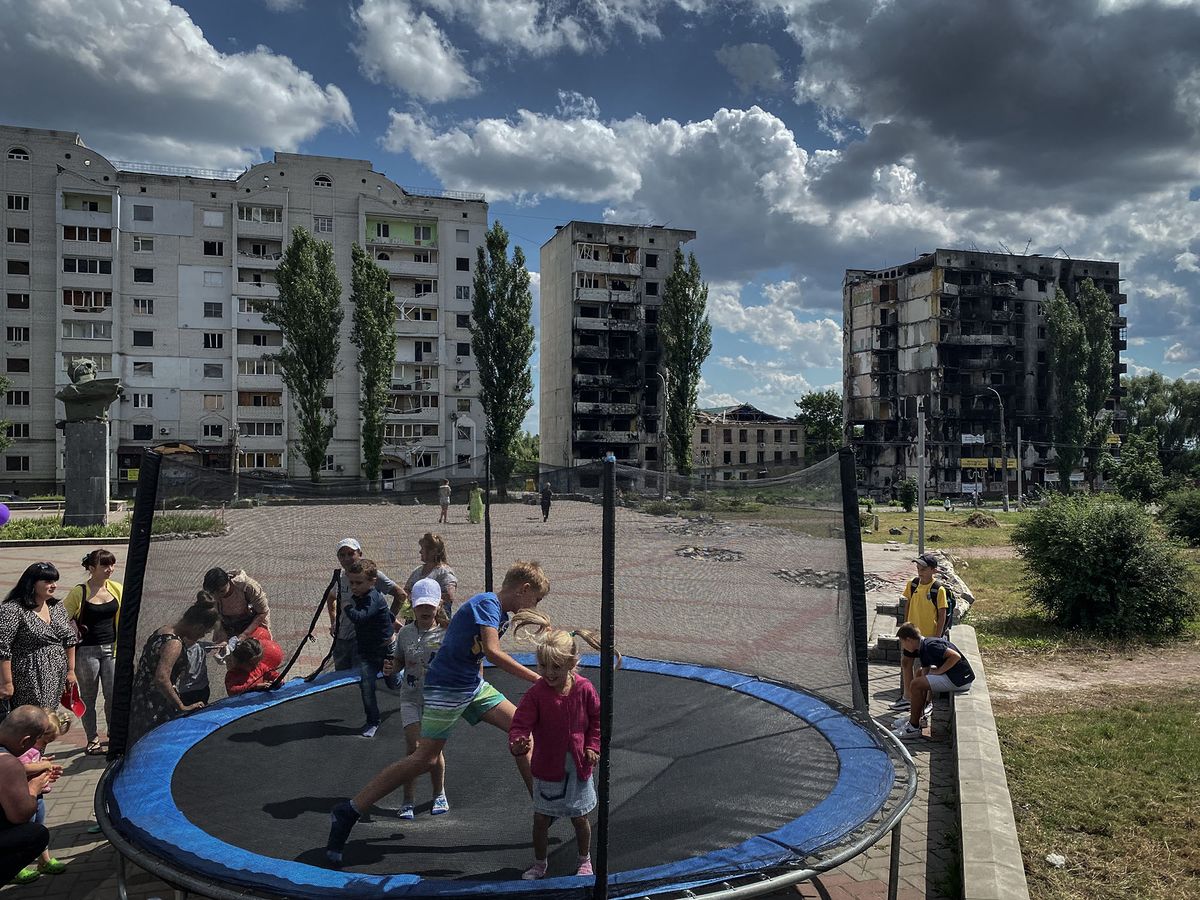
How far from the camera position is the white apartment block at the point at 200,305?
48625 millimetres

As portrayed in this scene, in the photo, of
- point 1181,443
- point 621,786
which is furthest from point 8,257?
point 1181,443

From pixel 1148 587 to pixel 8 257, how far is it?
190 ft

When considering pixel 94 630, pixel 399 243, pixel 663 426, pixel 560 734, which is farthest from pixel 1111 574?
pixel 399 243

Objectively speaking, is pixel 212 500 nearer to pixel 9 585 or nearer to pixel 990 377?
pixel 9 585

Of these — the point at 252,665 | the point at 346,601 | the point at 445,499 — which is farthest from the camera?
the point at 445,499

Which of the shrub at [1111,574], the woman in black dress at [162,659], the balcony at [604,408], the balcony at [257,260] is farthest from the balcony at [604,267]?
the woman in black dress at [162,659]

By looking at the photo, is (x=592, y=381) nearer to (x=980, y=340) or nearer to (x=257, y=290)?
(x=257, y=290)

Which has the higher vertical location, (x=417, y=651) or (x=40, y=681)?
(x=417, y=651)

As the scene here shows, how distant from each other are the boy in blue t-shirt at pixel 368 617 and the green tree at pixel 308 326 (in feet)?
124

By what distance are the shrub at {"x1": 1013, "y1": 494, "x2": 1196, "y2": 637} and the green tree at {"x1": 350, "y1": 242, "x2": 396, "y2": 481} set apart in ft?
121

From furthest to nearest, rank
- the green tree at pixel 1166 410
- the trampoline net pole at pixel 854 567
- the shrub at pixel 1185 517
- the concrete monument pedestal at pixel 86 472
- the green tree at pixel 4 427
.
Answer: the green tree at pixel 1166 410
the green tree at pixel 4 427
the concrete monument pedestal at pixel 86 472
the shrub at pixel 1185 517
the trampoline net pole at pixel 854 567

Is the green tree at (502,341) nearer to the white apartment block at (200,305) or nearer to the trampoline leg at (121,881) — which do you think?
the white apartment block at (200,305)

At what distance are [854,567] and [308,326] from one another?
40336 millimetres

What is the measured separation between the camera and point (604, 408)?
58.7 meters
